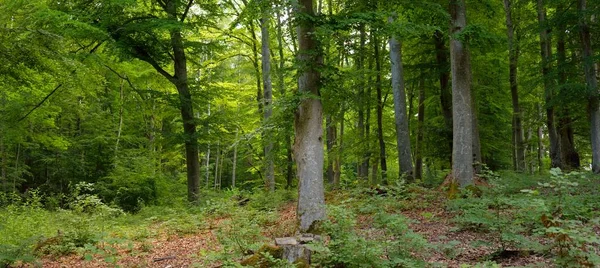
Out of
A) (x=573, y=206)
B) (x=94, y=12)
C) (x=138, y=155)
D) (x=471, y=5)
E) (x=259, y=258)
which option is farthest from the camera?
(x=138, y=155)

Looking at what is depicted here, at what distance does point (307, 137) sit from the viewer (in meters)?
6.80

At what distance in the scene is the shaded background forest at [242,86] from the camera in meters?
6.86

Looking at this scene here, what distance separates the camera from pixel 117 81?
1872 cm

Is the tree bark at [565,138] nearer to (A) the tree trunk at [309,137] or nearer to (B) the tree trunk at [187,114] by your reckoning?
(A) the tree trunk at [309,137]

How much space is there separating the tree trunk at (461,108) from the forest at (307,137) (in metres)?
0.03

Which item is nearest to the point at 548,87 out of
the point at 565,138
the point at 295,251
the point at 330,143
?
the point at 565,138

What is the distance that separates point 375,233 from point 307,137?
208 centimetres

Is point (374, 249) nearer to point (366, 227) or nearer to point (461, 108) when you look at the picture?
point (366, 227)

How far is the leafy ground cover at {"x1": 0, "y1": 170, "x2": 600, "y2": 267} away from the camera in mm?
4844

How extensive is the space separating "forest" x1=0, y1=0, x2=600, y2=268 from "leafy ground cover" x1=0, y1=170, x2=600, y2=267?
4cm

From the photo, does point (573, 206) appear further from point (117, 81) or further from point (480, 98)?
point (117, 81)

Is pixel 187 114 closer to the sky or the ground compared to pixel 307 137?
closer to the sky

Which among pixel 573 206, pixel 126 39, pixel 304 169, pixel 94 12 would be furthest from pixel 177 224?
pixel 573 206

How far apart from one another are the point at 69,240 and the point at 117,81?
39.7 feet
